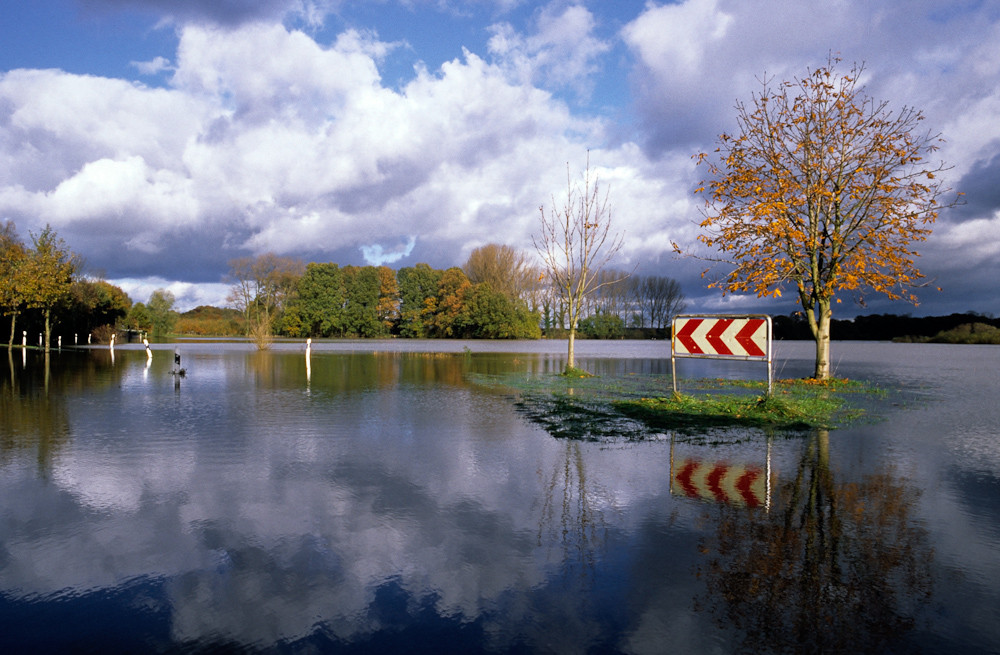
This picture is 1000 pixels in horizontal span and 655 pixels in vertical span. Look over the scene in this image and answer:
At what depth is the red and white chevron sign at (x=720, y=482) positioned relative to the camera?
18.7 ft

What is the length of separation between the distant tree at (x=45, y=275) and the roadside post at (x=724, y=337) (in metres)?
39.7

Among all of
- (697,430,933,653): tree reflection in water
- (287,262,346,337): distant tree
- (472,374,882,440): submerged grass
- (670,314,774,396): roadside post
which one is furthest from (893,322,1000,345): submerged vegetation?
(287,262,346,337): distant tree

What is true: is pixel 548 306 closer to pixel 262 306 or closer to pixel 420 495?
pixel 262 306

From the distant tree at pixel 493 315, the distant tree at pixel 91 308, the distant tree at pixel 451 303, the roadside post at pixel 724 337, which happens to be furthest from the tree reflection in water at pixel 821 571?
the distant tree at pixel 451 303

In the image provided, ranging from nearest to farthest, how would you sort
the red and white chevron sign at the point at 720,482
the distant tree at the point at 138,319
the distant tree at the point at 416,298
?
1. the red and white chevron sign at the point at 720,482
2. the distant tree at the point at 138,319
3. the distant tree at the point at 416,298

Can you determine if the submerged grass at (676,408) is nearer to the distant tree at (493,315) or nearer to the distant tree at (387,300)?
the distant tree at (493,315)

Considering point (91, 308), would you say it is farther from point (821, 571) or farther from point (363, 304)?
point (821, 571)

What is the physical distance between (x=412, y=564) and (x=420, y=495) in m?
1.71

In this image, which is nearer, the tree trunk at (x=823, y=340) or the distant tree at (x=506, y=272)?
the tree trunk at (x=823, y=340)

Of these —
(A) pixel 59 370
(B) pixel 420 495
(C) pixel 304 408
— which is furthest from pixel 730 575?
(A) pixel 59 370

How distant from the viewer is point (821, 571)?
3.97 m

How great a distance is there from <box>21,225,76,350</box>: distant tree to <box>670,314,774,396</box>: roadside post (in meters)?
39.7

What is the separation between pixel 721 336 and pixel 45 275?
44.3 meters

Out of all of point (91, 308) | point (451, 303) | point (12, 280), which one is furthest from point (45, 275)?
point (451, 303)
